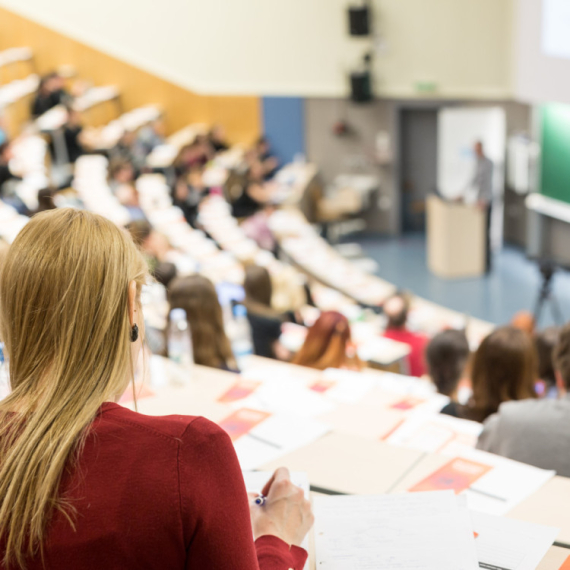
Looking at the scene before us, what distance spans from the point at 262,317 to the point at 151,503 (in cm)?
367

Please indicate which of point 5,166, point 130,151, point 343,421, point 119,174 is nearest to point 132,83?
point 130,151

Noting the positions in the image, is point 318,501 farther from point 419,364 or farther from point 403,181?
point 403,181

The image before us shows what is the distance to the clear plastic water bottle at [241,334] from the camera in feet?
14.1

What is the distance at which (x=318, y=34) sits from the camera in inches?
439

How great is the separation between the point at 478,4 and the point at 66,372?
10515 mm

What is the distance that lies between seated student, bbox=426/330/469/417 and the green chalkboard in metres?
6.23

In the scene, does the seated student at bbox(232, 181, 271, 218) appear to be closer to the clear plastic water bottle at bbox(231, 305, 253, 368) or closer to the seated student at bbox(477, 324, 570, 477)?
the clear plastic water bottle at bbox(231, 305, 253, 368)

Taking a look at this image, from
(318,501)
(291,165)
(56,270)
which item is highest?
(56,270)

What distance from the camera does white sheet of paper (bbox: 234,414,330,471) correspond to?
69.7 inches

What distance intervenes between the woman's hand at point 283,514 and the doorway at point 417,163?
402 inches

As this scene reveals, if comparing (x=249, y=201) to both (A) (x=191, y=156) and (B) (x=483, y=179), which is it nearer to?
(A) (x=191, y=156)

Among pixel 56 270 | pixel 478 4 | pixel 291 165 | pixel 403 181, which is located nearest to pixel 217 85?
pixel 291 165

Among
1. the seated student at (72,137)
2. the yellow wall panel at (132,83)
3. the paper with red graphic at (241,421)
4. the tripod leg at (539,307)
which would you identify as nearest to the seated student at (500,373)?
the paper with red graphic at (241,421)

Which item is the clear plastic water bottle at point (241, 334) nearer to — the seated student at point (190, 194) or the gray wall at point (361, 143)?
the seated student at point (190, 194)
